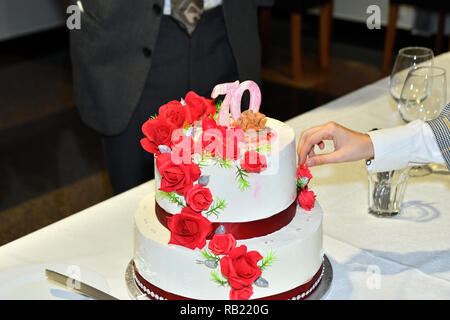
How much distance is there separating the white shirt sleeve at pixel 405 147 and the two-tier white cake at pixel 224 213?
0.28m

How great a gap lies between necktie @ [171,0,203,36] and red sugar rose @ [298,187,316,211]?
1095mm

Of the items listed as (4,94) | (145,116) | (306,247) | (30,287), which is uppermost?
(306,247)

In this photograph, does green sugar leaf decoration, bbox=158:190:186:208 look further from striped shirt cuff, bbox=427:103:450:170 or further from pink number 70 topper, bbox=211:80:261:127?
striped shirt cuff, bbox=427:103:450:170

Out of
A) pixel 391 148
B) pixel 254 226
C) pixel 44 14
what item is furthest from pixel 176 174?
pixel 44 14

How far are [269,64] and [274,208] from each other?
15.0 ft

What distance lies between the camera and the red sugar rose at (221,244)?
3.78 ft

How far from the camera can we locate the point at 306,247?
123 centimetres

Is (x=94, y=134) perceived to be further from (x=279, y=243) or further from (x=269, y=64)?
(x=279, y=243)

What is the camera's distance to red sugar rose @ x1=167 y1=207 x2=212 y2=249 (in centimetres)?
115

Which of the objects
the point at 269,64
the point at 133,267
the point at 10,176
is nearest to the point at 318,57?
the point at 269,64

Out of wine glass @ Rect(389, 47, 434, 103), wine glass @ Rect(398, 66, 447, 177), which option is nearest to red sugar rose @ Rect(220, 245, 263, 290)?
wine glass @ Rect(398, 66, 447, 177)

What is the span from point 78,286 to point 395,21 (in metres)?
4.42

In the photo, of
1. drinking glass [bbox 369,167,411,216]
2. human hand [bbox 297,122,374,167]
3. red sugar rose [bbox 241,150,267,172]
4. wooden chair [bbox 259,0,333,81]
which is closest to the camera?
red sugar rose [bbox 241,150,267,172]

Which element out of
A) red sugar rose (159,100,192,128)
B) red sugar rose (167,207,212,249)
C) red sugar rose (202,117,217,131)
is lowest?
red sugar rose (167,207,212,249)
